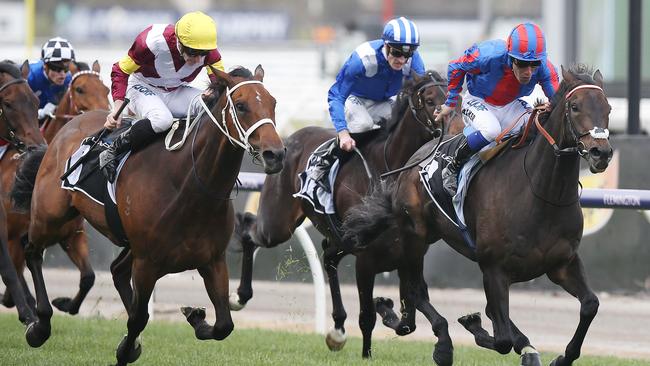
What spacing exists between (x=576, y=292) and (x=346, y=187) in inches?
81.7

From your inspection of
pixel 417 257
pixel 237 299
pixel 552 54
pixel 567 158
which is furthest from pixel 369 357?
pixel 552 54

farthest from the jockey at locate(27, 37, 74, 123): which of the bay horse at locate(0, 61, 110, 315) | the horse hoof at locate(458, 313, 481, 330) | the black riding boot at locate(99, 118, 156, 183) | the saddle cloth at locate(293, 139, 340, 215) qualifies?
the horse hoof at locate(458, 313, 481, 330)

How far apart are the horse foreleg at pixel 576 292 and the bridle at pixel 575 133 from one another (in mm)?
664

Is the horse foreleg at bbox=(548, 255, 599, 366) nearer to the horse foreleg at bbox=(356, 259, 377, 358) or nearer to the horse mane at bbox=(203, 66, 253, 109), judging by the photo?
the horse foreleg at bbox=(356, 259, 377, 358)

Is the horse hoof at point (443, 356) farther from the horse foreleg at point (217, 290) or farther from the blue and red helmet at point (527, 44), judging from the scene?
the blue and red helmet at point (527, 44)

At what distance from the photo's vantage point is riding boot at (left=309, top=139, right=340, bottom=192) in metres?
8.53

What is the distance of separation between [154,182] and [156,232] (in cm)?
32

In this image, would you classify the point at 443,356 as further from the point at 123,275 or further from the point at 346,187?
the point at 123,275

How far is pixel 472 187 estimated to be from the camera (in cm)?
717

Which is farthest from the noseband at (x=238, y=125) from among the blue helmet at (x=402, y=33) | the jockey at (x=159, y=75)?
the blue helmet at (x=402, y=33)

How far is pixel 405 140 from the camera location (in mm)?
8227

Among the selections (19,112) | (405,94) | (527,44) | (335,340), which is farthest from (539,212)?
(19,112)

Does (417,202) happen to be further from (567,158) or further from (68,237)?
(68,237)

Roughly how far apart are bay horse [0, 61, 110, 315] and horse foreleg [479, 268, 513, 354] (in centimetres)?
324
